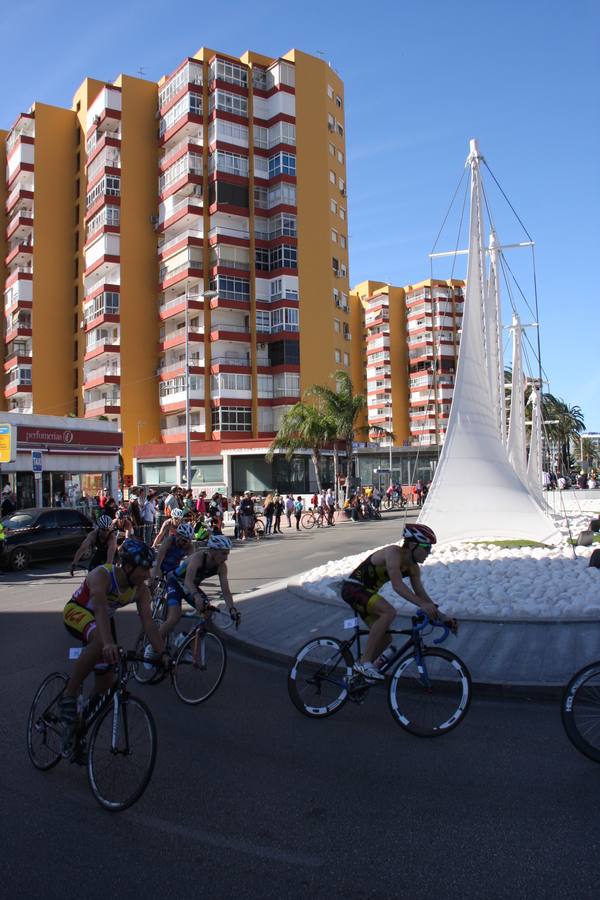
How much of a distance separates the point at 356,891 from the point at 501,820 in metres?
1.11

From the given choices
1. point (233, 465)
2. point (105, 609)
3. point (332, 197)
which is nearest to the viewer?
point (105, 609)

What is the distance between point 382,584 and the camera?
5.93 metres

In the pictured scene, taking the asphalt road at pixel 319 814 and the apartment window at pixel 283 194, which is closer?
the asphalt road at pixel 319 814

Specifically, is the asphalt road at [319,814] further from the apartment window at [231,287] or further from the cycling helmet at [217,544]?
the apartment window at [231,287]

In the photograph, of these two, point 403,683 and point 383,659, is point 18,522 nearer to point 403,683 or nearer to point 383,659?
point 383,659

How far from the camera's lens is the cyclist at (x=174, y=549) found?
8469 mm

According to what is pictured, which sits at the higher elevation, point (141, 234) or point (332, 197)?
point (332, 197)

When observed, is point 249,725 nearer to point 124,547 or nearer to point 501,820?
point 124,547

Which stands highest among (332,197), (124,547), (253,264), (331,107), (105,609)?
(331,107)

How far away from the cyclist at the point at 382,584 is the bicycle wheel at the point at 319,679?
0.79 ft

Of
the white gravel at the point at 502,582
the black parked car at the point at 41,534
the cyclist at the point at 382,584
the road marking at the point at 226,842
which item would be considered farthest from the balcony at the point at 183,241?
the road marking at the point at 226,842

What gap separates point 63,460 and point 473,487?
2423cm

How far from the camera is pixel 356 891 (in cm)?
334

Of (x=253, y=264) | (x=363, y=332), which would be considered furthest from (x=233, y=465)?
(x=363, y=332)
